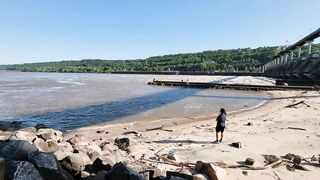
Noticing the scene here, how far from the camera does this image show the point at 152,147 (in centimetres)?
1441

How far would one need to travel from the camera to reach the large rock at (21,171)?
668 cm

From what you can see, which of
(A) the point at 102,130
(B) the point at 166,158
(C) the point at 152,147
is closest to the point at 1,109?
(A) the point at 102,130

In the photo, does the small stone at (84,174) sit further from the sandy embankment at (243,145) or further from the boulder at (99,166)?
the sandy embankment at (243,145)

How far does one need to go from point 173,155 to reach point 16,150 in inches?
205

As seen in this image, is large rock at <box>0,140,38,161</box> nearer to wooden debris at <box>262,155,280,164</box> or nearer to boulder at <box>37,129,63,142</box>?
boulder at <box>37,129,63,142</box>

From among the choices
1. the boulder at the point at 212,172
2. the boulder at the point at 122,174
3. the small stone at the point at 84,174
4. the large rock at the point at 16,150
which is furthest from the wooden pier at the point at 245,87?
the large rock at the point at 16,150

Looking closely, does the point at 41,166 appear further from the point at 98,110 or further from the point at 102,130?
the point at 98,110

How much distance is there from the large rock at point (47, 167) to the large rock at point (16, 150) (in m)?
0.46

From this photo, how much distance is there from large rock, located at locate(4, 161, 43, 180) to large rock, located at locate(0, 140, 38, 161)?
4.28 ft

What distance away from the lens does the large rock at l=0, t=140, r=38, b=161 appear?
8312mm

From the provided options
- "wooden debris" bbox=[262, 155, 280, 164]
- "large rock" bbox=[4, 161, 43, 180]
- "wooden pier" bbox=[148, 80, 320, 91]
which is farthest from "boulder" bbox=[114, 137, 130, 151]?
"wooden pier" bbox=[148, 80, 320, 91]

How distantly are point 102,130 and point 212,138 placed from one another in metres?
8.18

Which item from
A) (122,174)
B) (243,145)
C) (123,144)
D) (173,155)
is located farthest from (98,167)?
(243,145)

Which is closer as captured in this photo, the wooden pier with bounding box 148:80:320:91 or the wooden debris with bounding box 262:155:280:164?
the wooden debris with bounding box 262:155:280:164
